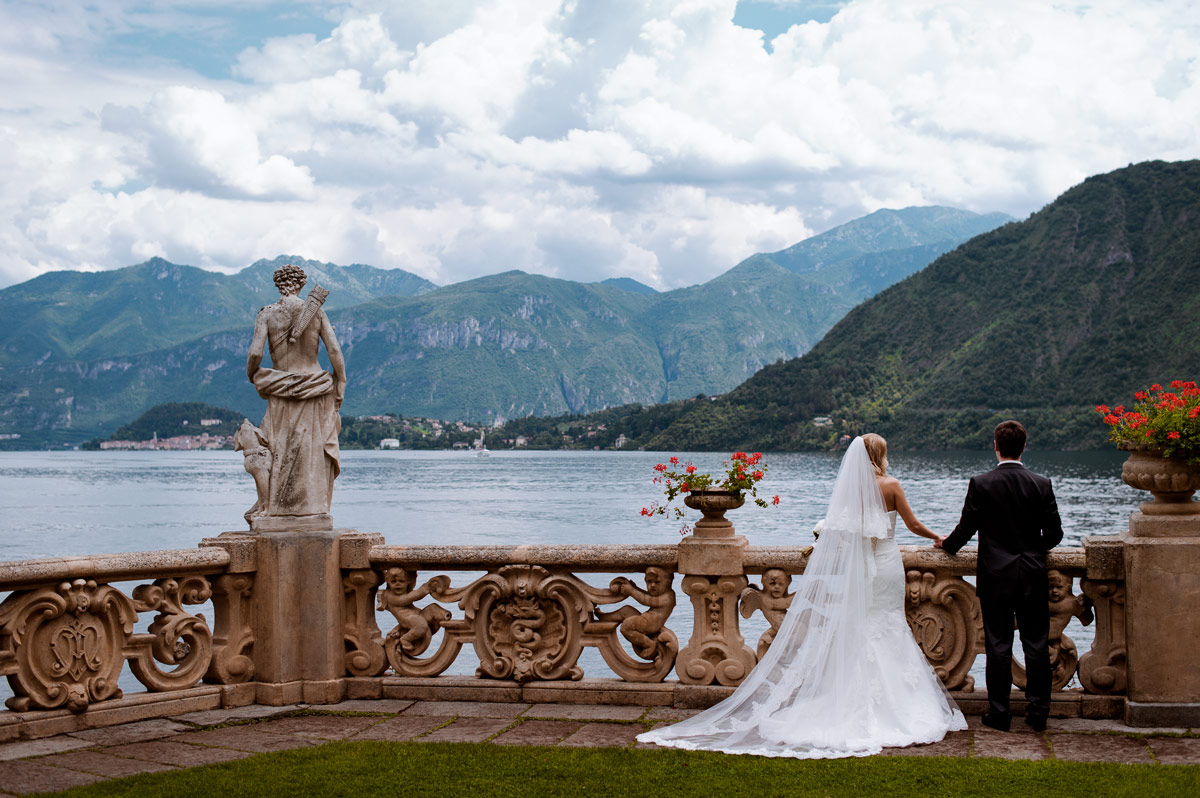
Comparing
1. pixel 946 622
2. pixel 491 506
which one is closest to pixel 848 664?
pixel 946 622

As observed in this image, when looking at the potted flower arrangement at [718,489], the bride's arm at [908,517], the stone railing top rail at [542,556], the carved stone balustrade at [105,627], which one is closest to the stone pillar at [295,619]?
the carved stone balustrade at [105,627]

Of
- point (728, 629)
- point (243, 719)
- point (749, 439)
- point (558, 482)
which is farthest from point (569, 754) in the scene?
point (749, 439)

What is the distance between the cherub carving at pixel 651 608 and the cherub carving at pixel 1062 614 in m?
2.24

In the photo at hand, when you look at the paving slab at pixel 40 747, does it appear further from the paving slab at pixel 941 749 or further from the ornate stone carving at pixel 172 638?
the paving slab at pixel 941 749

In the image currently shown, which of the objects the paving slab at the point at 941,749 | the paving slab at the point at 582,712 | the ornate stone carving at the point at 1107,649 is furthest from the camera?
the paving slab at the point at 582,712

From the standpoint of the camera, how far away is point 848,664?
651 centimetres

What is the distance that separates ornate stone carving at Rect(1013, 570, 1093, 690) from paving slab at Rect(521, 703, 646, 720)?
225 centimetres

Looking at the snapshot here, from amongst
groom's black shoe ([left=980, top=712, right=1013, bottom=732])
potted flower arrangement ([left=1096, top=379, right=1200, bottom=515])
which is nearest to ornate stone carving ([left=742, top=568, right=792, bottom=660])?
groom's black shoe ([left=980, top=712, right=1013, bottom=732])

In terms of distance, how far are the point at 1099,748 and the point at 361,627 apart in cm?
442

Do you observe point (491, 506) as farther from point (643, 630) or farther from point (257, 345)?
point (643, 630)

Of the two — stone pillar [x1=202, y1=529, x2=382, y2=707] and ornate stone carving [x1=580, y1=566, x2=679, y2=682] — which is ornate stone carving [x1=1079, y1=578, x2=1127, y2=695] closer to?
ornate stone carving [x1=580, y1=566, x2=679, y2=682]

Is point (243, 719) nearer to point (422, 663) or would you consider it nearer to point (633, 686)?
point (422, 663)

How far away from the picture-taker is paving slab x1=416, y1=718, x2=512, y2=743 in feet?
20.4

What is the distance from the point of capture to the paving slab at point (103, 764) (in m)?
5.57
